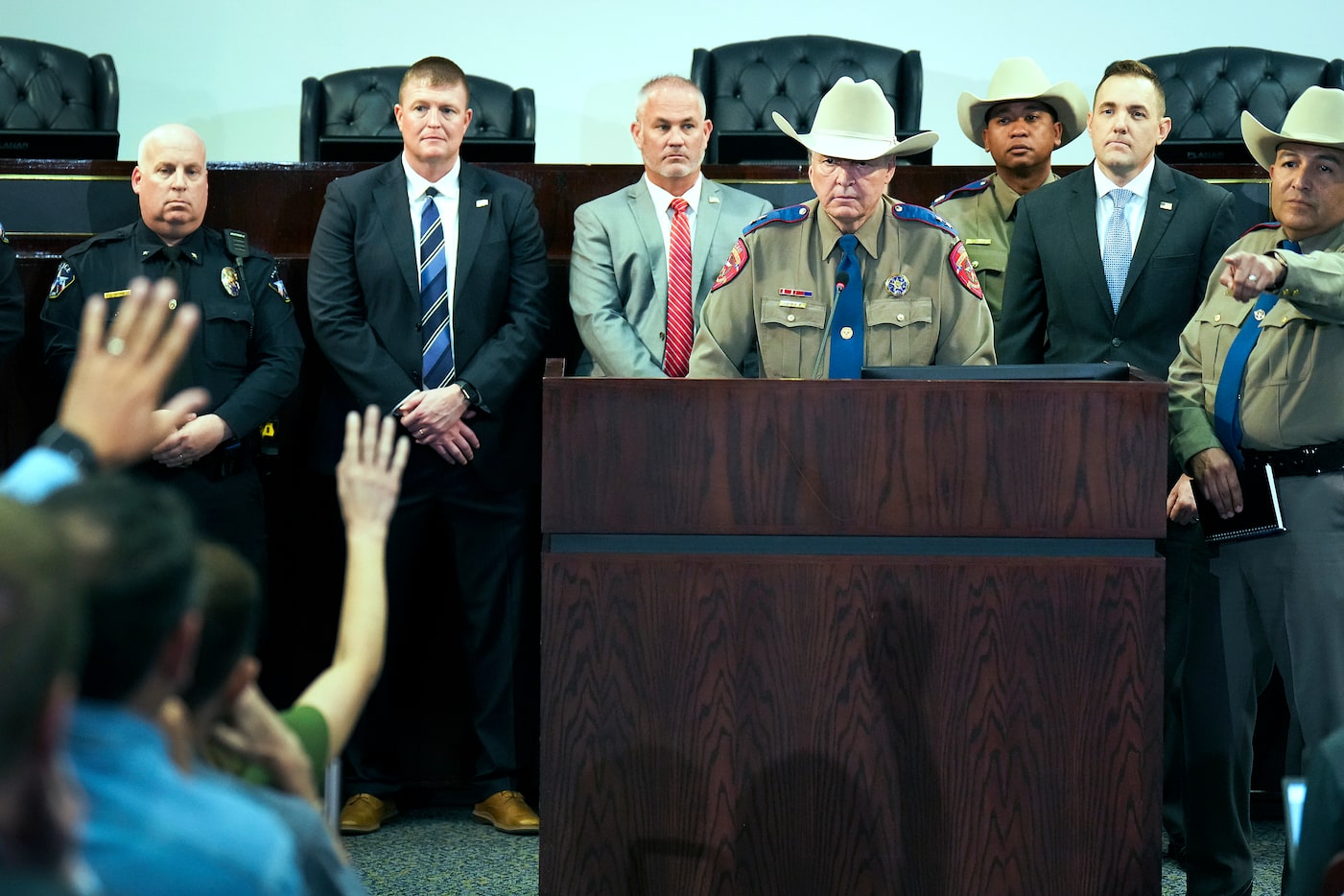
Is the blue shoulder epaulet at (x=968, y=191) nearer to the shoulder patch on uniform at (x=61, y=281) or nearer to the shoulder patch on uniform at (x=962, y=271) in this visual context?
the shoulder patch on uniform at (x=962, y=271)

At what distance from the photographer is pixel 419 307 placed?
3324 mm

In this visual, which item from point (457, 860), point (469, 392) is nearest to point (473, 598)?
point (469, 392)

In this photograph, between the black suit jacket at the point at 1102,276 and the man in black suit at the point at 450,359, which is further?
the man in black suit at the point at 450,359

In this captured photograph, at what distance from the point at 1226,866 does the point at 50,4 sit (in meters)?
5.54

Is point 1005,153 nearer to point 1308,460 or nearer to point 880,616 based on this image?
point 1308,460

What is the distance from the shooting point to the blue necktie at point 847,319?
2.81 meters

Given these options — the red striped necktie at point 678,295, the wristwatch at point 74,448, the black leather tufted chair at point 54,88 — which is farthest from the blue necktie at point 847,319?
the black leather tufted chair at point 54,88

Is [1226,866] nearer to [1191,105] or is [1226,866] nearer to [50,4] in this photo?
[1191,105]

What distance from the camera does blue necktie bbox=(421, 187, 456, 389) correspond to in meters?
3.31

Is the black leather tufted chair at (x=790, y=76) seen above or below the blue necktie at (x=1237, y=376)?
above

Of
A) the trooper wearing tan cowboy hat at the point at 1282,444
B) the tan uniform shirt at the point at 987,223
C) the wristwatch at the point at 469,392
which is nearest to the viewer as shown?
the trooper wearing tan cowboy hat at the point at 1282,444

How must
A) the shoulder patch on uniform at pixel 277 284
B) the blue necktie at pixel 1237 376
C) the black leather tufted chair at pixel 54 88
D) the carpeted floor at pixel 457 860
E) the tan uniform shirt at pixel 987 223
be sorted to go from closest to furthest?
the blue necktie at pixel 1237 376 → the carpeted floor at pixel 457 860 → the shoulder patch on uniform at pixel 277 284 → the tan uniform shirt at pixel 987 223 → the black leather tufted chair at pixel 54 88

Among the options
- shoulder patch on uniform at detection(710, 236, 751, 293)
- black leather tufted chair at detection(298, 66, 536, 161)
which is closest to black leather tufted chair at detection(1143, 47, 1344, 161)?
black leather tufted chair at detection(298, 66, 536, 161)

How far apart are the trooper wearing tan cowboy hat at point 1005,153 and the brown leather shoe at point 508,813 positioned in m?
1.45
